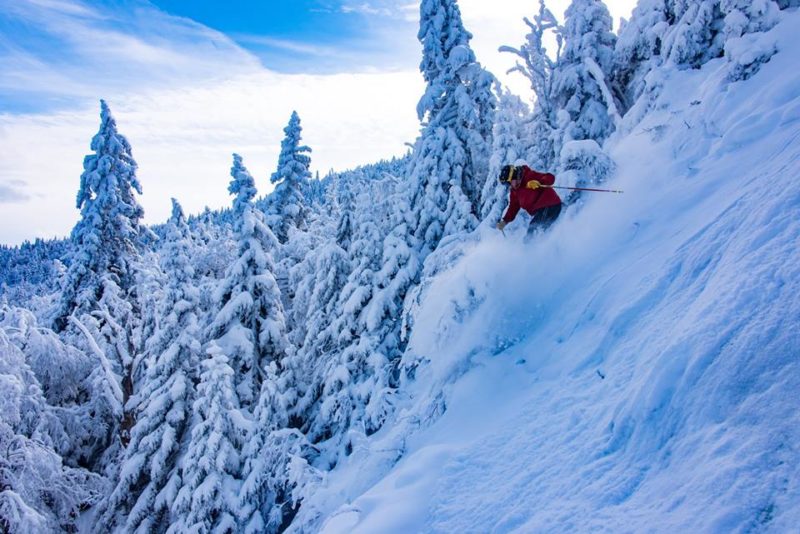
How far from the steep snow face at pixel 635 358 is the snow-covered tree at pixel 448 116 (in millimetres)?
10554

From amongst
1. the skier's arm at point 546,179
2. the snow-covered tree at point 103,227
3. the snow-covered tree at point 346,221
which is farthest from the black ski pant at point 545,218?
the snow-covered tree at point 103,227

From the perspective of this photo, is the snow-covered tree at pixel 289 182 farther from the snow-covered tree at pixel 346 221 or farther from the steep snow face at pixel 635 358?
the steep snow face at pixel 635 358

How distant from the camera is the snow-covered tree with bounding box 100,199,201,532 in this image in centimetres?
1628

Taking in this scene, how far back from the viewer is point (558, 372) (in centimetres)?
548

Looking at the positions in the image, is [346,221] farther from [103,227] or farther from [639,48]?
[103,227]

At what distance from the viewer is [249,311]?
61.1 ft

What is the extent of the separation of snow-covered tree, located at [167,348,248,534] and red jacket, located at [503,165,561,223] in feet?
33.9

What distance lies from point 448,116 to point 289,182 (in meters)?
16.2

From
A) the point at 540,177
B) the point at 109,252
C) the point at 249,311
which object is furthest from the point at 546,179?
the point at 109,252

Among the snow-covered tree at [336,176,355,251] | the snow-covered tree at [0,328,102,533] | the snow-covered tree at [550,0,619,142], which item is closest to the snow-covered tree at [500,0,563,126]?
the snow-covered tree at [550,0,619,142]

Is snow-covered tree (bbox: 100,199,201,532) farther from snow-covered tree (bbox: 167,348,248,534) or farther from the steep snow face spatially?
the steep snow face

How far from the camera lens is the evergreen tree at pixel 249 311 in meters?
18.3

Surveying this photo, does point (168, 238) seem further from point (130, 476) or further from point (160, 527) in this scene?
point (160, 527)

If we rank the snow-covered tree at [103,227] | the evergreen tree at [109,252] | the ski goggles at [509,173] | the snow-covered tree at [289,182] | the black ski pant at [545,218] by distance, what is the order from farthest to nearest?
the snow-covered tree at [289,182], the snow-covered tree at [103,227], the evergreen tree at [109,252], the ski goggles at [509,173], the black ski pant at [545,218]
